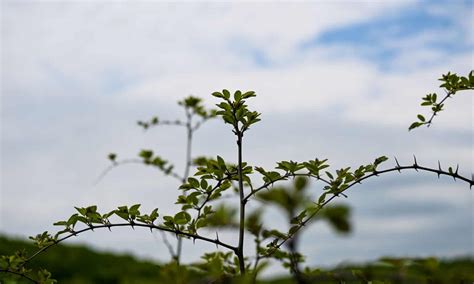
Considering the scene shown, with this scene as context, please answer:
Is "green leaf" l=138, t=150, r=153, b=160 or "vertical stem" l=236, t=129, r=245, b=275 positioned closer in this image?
"vertical stem" l=236, t=129, r=245, b=275

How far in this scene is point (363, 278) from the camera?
8.46 feet

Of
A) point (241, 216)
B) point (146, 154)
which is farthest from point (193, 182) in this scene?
point (146, 154)

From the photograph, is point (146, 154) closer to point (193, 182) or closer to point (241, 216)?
point (193, 182)

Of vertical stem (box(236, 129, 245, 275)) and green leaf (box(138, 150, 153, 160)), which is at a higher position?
green leaf (box(138, 150, 153, 160))

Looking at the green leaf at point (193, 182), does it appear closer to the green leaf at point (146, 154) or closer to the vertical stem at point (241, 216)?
the vertical stem at point (241, 216)

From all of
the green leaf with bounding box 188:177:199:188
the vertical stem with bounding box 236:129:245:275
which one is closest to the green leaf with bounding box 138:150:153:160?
the green leaf with bounding box 188:177:199:188

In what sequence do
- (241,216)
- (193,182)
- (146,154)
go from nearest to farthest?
(241,216) < (193,182) < (146,154)

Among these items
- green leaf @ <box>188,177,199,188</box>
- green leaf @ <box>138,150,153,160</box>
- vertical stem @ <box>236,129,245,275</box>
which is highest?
green leaf @ <box>138,150,153,160</box>

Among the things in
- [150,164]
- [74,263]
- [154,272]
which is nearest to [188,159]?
[150,164]

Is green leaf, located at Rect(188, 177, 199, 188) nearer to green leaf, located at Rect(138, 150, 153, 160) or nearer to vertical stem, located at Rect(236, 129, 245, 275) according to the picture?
vertical stem, located at Rect(236, 129, 245, 275)

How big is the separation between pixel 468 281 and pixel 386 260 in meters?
0.38

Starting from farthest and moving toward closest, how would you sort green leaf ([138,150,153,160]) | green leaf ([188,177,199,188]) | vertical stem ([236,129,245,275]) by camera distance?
green leaf ([138,150,153,160]) → green leaf ([188,177,199,188]) → vertical stem ([236,129,245,275])

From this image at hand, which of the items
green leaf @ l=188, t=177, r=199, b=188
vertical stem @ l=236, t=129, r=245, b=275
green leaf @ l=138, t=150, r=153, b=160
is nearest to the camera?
vertical stem @ l=236, t=129, r=245, b=275

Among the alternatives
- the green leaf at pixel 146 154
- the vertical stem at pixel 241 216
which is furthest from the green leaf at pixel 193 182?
the green leaf at pixel 146 154
